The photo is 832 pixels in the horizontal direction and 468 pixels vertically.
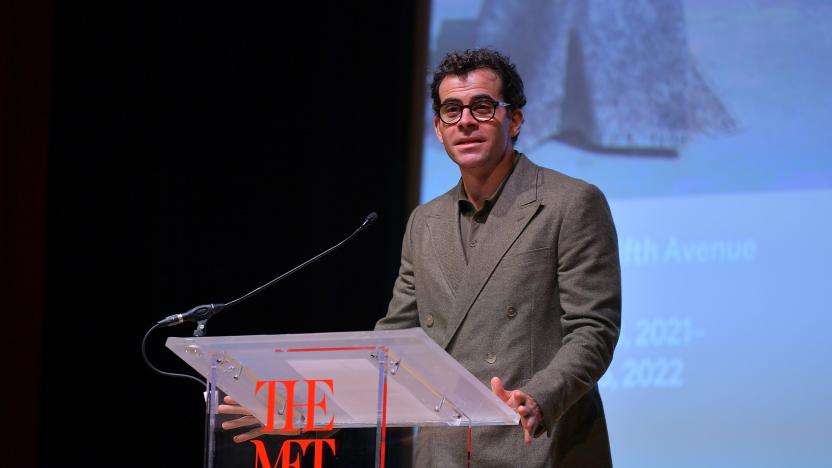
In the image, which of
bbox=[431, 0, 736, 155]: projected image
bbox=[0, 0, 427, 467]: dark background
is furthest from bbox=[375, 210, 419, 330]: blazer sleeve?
bbox=[0, 0, 427, 467]: dark background

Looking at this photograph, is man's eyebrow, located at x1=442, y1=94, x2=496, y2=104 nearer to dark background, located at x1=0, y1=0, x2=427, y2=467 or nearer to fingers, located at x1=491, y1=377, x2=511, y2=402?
fingers, located at x1=491, y1=377, x2=511, y2=402

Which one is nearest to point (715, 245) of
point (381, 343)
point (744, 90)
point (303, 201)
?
point (744, 90)

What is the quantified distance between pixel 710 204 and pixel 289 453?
233 centimetres

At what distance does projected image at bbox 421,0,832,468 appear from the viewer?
354 centimetres

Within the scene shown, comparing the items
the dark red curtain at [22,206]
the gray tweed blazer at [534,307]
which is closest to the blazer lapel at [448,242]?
the gray tweed blazer at [534,307]

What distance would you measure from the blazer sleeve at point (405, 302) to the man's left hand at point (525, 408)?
705 millimetres

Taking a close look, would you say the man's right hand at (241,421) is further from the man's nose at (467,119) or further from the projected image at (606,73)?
the projected image at (606,73)

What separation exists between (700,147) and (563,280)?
174 centimetres

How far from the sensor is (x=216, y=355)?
75.6 inches

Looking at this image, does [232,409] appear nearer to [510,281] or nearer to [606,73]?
[510,281]

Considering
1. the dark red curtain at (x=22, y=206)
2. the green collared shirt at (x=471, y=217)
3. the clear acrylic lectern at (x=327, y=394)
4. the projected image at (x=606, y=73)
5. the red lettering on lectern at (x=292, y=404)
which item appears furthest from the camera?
the dark red curtain at (x=22, y=206)

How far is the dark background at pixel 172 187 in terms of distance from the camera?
4.14m

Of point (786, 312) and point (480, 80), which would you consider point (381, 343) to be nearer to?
point (480, 80)

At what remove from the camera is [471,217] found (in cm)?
255
